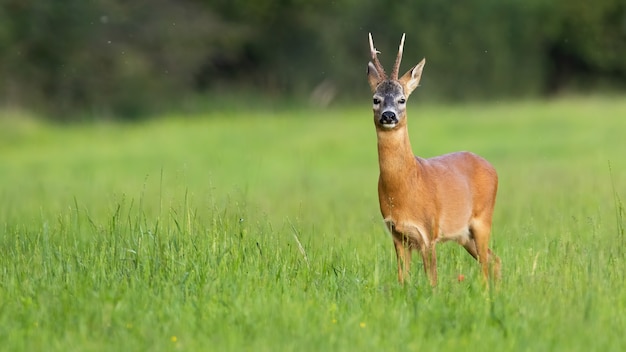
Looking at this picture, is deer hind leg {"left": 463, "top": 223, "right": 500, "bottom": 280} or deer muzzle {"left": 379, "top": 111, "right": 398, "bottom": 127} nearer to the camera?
deer muzzle {"left": 379, "top": 111, "right": 398, "bottom": 127}

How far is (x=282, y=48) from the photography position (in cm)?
3809

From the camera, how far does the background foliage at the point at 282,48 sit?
113ft

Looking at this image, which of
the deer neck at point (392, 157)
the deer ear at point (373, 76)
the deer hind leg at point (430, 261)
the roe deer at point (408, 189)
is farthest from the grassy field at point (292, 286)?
the deer ear at point (373, 76)

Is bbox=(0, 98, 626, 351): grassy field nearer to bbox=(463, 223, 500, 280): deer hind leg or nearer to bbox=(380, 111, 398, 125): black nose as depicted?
bbox=(463, 223, 500, 280): deer hind leg

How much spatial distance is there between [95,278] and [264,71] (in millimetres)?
31560

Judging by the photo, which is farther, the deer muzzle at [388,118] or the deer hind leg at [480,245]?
the deer hind leg at [480,245]

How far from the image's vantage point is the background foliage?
113ft

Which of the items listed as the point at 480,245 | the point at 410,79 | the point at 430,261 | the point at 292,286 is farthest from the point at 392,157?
the point at 292,286

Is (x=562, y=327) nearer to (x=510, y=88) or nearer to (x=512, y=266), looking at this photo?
(x=512, y=266)

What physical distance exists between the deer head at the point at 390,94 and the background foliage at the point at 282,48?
25.7 metres

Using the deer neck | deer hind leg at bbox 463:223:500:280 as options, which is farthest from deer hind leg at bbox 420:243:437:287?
deer hind leg at bbox 463:223:500:280

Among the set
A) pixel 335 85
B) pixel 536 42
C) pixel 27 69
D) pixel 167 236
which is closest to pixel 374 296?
pixel 167 236

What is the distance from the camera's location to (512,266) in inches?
330

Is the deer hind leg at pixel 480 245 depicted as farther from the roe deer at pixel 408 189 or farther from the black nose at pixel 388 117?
the black nose at pixel 388 117
